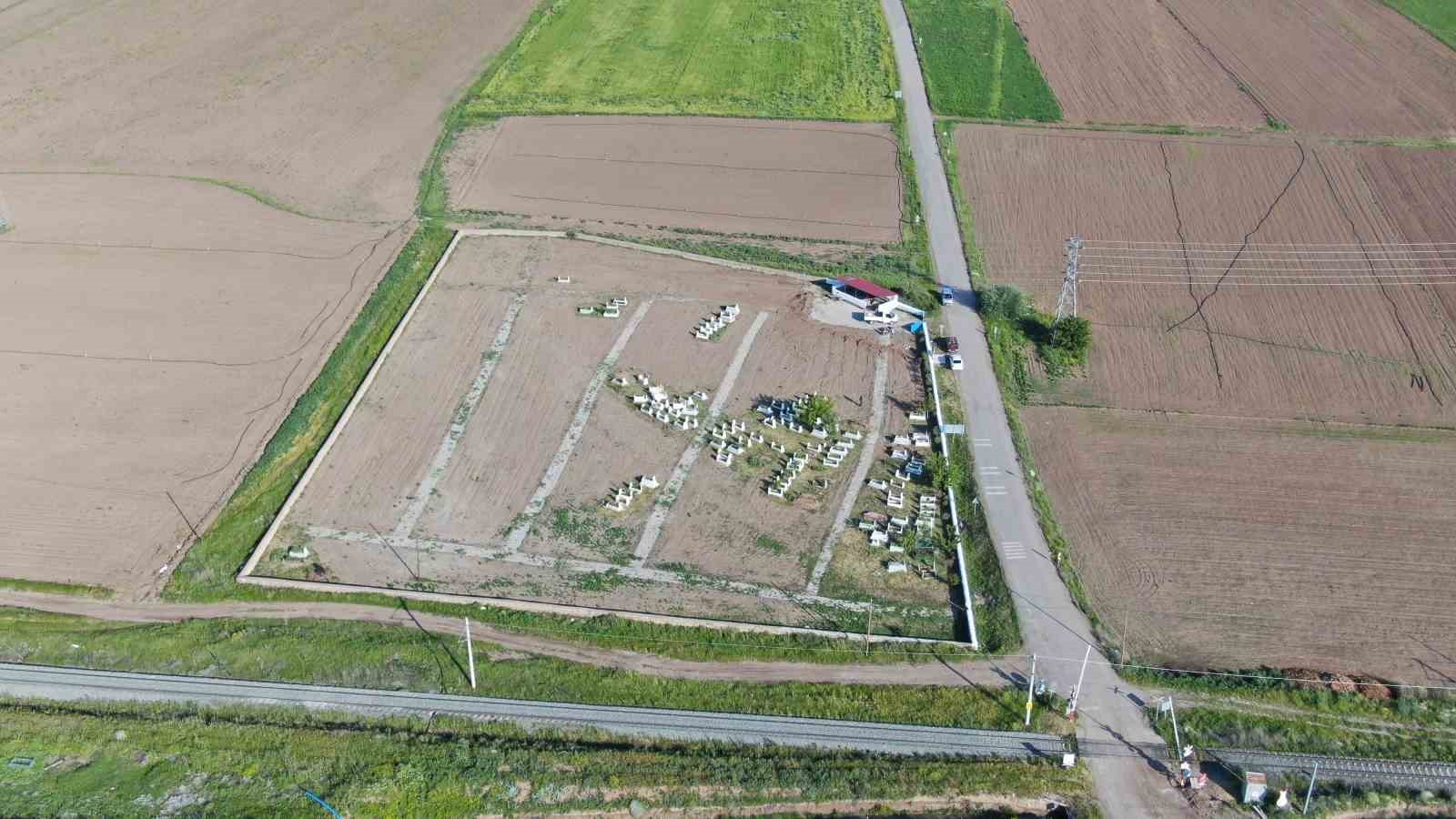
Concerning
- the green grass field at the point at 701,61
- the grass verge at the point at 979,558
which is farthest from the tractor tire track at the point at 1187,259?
the green grass field at the point at 701,61

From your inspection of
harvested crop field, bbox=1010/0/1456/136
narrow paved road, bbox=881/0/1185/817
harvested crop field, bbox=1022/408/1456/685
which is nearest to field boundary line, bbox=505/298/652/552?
narrow paved road, bbox=881/0/1185/817

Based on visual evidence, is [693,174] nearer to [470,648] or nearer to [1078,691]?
[470,648]

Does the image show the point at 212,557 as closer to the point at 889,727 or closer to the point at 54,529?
the point at 54,529

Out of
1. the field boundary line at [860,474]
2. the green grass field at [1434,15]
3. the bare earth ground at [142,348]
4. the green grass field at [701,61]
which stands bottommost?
the bare earth ground at [142,348]

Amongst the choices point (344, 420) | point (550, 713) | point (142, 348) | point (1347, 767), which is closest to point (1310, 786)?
point (1347, 767)

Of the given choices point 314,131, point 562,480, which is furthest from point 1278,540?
point 314,131

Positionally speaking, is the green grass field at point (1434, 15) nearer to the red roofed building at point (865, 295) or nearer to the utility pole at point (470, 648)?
the red roofed building at point (865, 295)
